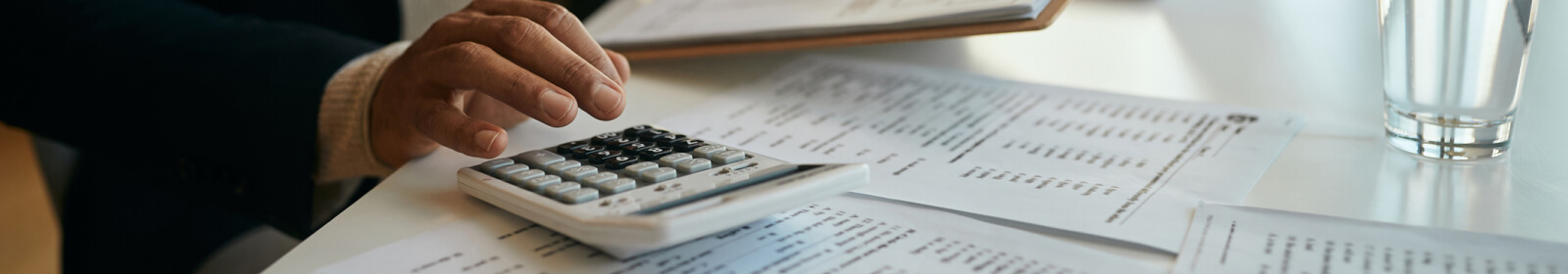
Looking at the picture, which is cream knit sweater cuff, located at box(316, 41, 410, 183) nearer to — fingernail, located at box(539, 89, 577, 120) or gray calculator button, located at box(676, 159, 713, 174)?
fingernail, located at box(539, 89, 577, 120)

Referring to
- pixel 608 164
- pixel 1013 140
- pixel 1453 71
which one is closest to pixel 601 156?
pixel 608 164

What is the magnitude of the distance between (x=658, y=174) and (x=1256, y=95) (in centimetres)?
43

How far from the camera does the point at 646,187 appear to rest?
379 mm

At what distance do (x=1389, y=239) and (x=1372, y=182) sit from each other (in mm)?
88

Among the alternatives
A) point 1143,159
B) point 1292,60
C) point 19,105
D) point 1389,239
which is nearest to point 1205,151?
point 1143,159

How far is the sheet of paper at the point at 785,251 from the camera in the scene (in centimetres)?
35

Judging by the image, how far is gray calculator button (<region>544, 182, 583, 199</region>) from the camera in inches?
14.8

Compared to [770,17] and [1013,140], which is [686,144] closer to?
[1013,140]

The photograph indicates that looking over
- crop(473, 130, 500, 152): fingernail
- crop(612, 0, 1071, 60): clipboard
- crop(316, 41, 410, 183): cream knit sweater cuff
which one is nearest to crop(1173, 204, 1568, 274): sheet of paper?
crop(612, 0, 1071, 60): clipboard

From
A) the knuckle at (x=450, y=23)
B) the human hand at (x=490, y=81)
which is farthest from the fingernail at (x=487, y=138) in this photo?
the knuckle at (x=450, y=23)

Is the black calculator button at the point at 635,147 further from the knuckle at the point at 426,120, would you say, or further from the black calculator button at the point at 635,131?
the knuckle at the point at 426,120

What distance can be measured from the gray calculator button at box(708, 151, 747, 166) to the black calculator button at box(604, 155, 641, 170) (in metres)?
0.03

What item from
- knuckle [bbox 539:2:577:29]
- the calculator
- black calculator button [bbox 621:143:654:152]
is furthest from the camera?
knuckle [bbox 539:2:577:29]

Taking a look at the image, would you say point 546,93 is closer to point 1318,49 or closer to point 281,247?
point 281,247
